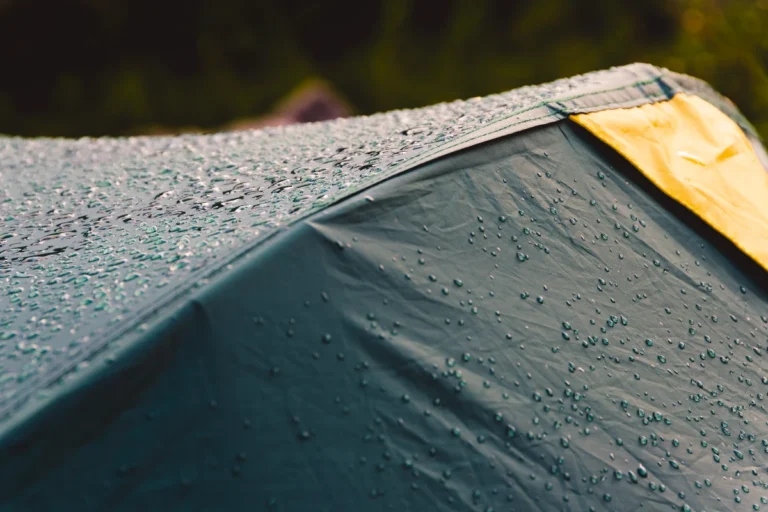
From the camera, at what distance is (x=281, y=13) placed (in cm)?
879

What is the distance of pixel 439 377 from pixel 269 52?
8.22 m

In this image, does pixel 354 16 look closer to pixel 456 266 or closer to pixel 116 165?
pixel 116 165

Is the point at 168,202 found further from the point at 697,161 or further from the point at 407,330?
the point at 697,161

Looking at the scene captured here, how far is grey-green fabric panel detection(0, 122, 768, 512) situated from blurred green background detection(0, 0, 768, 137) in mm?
6731

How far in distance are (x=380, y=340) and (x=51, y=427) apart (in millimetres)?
416

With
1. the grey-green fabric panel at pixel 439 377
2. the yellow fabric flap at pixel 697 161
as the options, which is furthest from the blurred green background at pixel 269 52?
the grey-green fabric panel at pixel 439 377

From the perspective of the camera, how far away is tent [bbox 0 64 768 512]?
0.94 metres

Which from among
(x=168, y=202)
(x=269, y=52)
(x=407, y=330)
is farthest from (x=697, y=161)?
(x=269, y=52)

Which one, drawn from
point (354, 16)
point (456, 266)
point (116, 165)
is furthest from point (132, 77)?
point (456, 266)

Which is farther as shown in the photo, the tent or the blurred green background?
the blurred green background

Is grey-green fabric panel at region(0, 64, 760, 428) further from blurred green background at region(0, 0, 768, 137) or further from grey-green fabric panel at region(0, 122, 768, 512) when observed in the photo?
blurred green background at region(0, 0, 768, 137)

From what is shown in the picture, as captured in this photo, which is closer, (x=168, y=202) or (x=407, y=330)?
(x=407, y=330)

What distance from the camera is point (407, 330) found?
1046 millimetres

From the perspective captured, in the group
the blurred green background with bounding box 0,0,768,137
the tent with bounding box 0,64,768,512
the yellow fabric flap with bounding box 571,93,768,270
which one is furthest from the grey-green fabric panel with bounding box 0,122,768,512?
the blurred green background with bounding box 0,0,768,137
